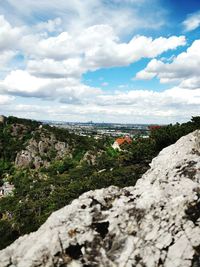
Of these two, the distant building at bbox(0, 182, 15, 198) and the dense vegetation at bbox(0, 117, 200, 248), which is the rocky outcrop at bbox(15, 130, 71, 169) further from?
the distant building at bbox(0, 182, 15, 198)

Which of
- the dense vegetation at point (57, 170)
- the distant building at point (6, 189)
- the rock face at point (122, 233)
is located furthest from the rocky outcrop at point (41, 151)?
the rock face at point (122, 233)

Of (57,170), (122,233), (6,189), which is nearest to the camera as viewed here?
(122,233)

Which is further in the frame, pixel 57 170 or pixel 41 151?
pixel 41 151

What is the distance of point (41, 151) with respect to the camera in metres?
147

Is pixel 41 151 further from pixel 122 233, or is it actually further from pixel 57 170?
pixel 122 233

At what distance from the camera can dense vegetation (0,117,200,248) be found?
3888cm

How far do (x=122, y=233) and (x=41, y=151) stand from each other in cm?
13388

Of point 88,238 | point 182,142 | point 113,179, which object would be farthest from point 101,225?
point 113,179

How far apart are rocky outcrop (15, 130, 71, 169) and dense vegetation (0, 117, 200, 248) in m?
0.90

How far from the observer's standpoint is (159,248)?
14.5 meters

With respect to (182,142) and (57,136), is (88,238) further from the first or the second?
(57,136)

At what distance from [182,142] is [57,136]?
131801 millimetres

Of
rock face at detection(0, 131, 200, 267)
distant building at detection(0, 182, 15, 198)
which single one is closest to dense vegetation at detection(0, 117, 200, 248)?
distant building at detection(0, 182, 15, 198)

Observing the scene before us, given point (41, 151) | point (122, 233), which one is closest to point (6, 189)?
point (41, 151)
